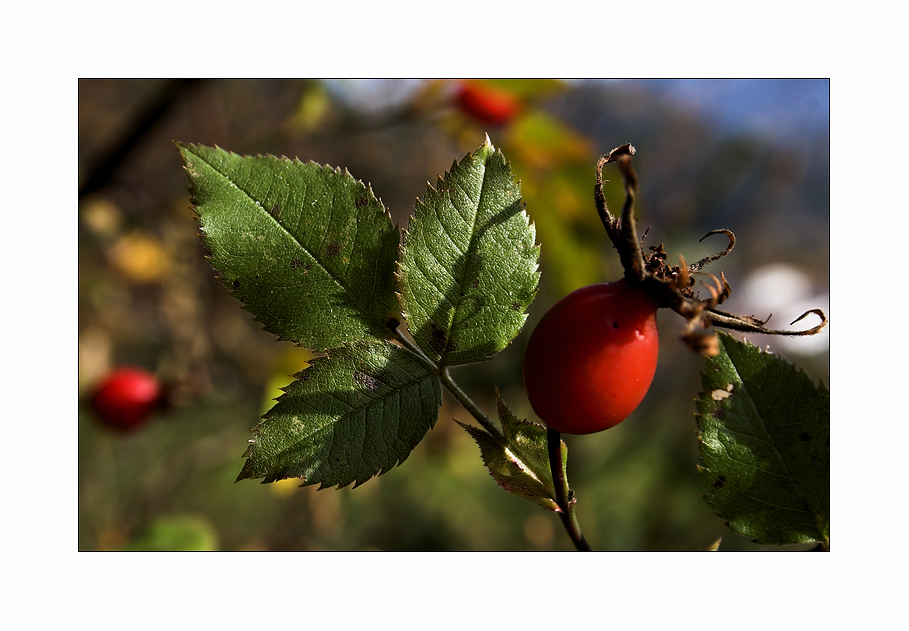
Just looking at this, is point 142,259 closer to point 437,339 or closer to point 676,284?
point 437,339

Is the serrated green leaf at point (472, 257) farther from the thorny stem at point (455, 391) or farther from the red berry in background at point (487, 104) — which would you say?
the red berry in background at point (487, 104)

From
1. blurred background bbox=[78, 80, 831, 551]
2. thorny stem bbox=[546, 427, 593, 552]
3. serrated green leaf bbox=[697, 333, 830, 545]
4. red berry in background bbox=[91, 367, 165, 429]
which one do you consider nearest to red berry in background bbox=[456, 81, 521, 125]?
blurred background bbox=[78, 80, 831, 551]

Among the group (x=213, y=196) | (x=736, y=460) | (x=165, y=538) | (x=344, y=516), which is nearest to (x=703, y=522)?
(x=344, y=516)

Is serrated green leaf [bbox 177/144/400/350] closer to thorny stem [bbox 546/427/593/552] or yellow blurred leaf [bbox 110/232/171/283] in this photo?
thorny stem [bbox 546/427/593/552]

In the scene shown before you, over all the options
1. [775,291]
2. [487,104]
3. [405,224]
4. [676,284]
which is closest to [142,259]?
[405,224]

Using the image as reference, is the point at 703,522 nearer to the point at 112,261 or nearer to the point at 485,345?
the point at 485,345
